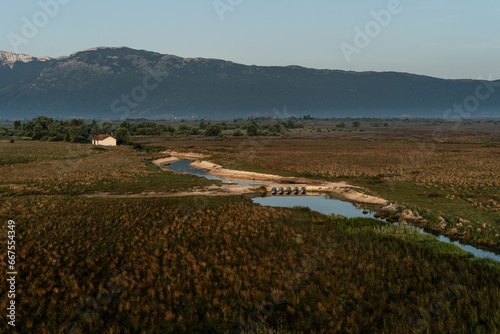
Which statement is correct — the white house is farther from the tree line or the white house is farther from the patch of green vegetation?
the patch of green vegetation

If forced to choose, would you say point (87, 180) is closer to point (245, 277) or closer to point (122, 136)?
point (245, 277)

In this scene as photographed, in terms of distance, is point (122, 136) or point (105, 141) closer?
point (105, 141)

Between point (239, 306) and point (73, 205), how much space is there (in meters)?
22.4

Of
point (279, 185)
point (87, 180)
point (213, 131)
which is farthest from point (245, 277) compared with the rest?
point (213, 131)

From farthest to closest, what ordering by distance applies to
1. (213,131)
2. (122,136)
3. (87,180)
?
1. (213,131)
2. (122,136)
3. (87,180)

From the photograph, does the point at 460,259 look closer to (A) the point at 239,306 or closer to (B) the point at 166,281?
(A) the point at 239,306

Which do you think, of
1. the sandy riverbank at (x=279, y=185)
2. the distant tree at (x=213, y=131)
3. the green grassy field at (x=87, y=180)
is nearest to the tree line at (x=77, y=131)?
the distant tree at (x=213, y=131)

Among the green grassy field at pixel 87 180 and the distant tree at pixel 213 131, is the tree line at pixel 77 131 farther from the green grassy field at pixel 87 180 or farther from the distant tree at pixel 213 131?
the green grassy field at pixel 87 180

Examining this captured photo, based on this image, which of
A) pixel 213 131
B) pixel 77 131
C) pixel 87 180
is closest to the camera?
pixel 87 180

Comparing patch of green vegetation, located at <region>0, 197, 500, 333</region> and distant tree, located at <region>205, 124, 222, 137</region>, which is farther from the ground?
distant tree, located at <region>205, 124, 222, 137</region>

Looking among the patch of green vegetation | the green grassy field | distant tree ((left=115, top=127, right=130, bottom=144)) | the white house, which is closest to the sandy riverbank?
the green grassy field

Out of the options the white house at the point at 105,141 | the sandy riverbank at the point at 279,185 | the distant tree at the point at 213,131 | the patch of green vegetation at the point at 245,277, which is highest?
the distant tree at the point at 213,131

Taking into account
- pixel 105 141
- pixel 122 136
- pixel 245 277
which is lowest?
pixel 245 277

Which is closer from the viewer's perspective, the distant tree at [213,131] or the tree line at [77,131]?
the tree line at [77,131]
